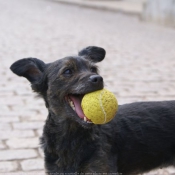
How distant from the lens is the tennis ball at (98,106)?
3838 mm

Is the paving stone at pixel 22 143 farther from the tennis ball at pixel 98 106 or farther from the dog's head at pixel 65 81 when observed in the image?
the tennis ball at pixel 98 106

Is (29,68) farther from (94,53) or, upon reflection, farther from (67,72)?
(94,53)

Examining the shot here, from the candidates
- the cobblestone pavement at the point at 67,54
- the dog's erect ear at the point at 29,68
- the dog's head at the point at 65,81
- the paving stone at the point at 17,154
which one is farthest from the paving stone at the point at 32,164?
the dog's erect ear at the point at 29,68

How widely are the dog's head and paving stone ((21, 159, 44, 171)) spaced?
102 centimetres

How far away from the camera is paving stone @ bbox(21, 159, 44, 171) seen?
5172 mm

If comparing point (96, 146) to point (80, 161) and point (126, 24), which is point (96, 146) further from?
point (126, 24)

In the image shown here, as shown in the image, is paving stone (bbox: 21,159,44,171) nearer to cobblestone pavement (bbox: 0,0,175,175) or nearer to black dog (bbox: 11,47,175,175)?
cobblestone pavement (bbox: 0,0,175,175)

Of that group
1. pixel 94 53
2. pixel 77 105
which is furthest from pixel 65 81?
pixel 94 53

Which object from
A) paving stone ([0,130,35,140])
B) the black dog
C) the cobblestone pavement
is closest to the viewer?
the black dog

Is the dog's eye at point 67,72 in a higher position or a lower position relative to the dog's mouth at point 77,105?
higher

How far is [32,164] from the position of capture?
527 cm

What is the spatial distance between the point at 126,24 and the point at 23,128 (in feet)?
54.2

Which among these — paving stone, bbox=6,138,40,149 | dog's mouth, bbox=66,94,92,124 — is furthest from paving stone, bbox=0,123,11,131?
dog's mouth, bbox=66,94,92,124

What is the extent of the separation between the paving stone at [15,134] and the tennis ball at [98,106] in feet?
7.72
